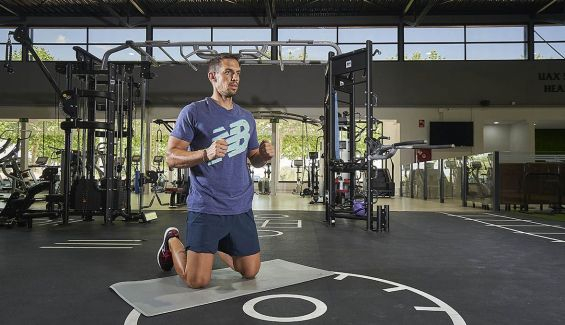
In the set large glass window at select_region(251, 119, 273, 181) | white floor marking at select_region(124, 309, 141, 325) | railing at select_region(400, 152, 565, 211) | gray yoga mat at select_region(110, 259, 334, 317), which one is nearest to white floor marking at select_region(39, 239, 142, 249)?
gray yoga mat at select_region(110, 259, 334, 317)


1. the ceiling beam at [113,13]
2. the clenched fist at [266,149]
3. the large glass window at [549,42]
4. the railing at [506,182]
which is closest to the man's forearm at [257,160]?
the clenched fist at [266,149]

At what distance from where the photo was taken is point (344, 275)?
2.55 metres

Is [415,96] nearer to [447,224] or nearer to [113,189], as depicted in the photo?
[447,224]

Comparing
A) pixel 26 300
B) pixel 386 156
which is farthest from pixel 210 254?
Answer: pixel 386 156

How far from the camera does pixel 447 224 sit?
537cm

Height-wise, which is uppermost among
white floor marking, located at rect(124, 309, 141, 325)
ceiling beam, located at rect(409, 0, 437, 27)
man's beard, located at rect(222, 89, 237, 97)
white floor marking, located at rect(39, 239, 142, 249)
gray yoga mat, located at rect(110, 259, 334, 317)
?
ceiling beam, located at rect(409, 0, 437, 27)

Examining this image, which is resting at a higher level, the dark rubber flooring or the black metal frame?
the black metal frame

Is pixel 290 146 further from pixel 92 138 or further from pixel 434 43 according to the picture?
pixel 92 138

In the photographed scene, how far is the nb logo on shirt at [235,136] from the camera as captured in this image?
7.59 ft

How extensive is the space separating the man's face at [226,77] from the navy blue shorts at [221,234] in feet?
2.36

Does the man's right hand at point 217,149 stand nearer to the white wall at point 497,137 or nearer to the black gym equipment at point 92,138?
the black gym equipment at point 92,138

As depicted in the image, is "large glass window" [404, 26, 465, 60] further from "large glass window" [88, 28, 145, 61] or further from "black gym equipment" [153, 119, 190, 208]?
"large glass window" [88, 28, 145, 61]

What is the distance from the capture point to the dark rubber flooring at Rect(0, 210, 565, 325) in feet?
5.96

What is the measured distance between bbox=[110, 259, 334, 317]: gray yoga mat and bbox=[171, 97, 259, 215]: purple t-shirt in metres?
0.42
